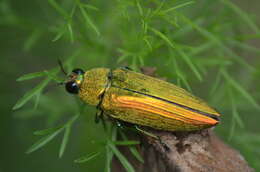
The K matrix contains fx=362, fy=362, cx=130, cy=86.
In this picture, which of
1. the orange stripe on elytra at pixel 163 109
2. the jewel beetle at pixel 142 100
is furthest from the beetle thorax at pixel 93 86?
the orange stripe on elytra at pixel 163 109

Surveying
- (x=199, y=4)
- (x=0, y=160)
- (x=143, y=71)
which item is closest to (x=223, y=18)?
(x=199, y=4)

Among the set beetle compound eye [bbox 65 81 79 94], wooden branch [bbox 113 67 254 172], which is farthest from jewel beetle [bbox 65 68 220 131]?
wooden branch [bbox 113 67 254 172]

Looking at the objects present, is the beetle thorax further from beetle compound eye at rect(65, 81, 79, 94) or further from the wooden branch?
the wooden branch

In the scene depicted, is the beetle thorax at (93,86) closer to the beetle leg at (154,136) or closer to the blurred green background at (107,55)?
the blurred green background at (107,55)

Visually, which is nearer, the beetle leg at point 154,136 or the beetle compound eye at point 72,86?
the beetle leg at point 154,136

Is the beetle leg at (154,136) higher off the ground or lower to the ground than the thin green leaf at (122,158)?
higher
